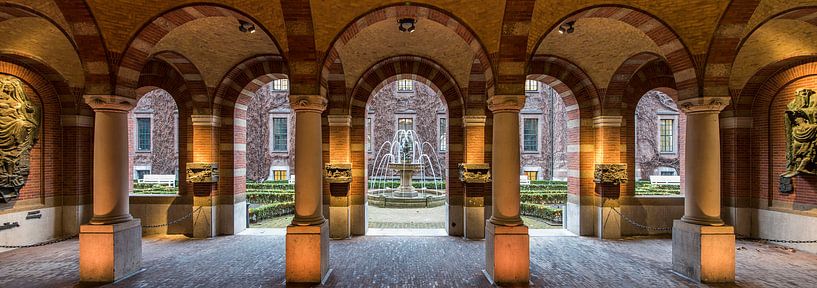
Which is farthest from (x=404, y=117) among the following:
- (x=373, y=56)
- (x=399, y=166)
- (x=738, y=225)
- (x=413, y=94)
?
(x=738, y=225)

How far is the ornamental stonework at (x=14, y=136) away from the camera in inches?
336

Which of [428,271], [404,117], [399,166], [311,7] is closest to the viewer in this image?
[311,7]

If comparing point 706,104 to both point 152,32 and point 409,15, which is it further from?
point 152,32

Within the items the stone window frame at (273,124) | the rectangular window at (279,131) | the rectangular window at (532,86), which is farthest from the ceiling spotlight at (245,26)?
the rectangular window at (532,86)

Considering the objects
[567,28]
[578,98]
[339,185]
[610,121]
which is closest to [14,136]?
[339,185]

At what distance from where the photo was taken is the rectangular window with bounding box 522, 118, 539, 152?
2364cm

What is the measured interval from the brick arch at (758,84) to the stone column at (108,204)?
1515 centimetres

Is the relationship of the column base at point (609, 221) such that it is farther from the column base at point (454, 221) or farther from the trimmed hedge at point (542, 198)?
the trimmed hedge at point (542, 198)

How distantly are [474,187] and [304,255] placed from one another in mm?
5519

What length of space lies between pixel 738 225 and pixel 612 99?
506 centimetres

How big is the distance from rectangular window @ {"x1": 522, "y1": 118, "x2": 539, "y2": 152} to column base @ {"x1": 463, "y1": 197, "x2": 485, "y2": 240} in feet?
48.1

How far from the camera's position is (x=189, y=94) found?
1046cm

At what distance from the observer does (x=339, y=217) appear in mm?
10312

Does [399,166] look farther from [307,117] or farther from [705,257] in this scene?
[705,257]
